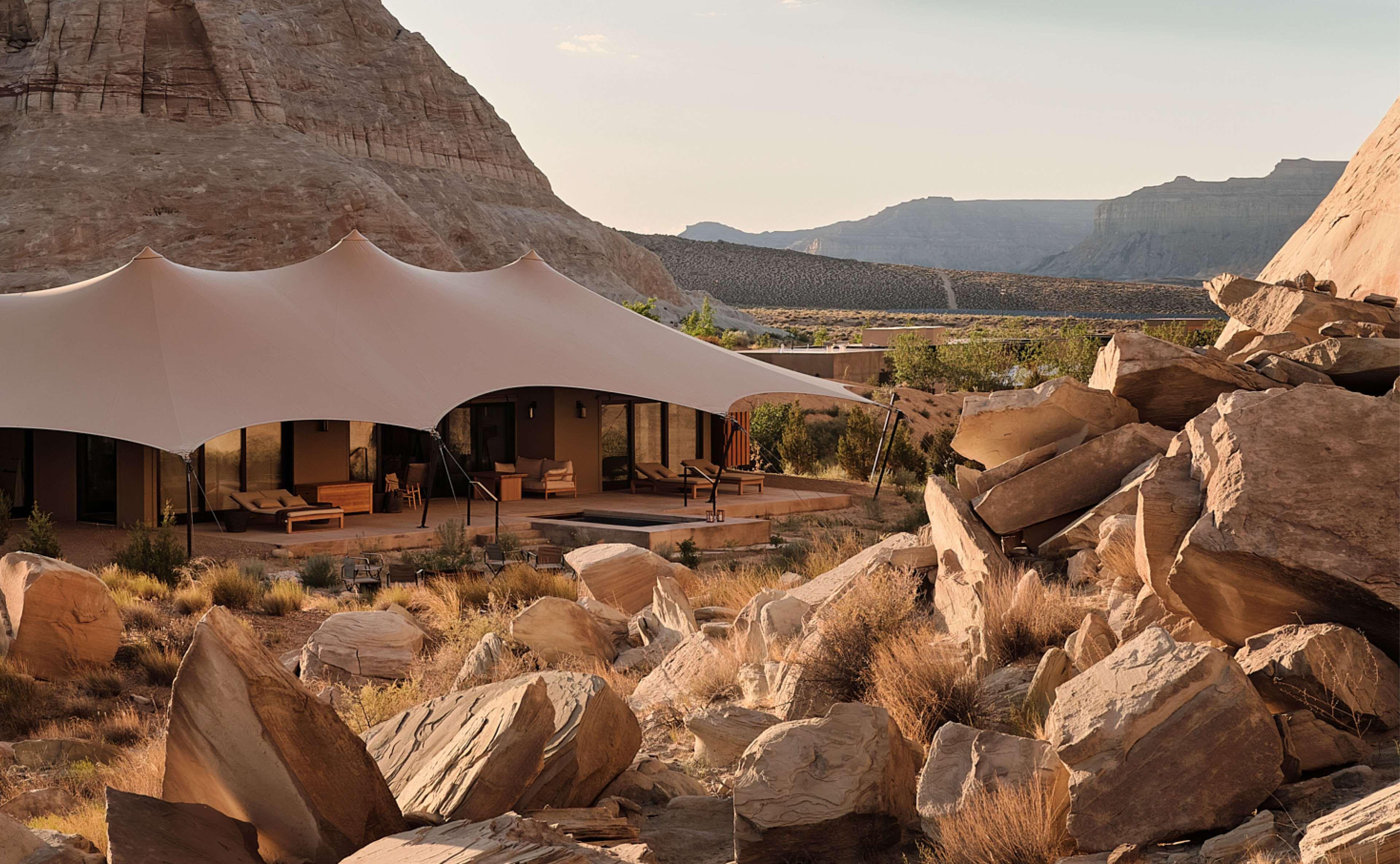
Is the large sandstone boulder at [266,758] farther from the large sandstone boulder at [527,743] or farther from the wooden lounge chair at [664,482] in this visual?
the wooden lounge chair at [664,482]

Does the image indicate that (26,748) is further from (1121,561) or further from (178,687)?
(1121,561)

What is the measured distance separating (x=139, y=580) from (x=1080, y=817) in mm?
10824

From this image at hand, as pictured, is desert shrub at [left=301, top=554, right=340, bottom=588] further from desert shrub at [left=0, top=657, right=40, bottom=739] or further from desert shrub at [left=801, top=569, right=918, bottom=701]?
desert shrub at [left=801, top=569, right=918, bottom=701]

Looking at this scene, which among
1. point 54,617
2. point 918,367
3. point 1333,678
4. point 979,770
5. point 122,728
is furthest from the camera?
point 918,367

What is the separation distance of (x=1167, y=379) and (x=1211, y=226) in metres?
200

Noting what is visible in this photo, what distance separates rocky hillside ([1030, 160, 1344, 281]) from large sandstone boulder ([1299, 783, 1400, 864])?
596ft

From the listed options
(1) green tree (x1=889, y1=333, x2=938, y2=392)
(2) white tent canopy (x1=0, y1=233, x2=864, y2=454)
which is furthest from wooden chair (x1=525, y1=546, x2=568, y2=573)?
(1) green tree (x1=889, y1=333, x2=938, y2=392)

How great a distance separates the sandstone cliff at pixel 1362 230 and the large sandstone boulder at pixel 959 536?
3.66m

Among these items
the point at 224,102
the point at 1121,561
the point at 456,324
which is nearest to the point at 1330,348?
the point at 1121,561

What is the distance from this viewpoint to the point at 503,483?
60.4 feet

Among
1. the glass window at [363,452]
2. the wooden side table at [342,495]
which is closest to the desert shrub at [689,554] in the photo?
the wooden side table at [342,495]

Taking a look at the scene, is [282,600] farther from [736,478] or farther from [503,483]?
[736,478]

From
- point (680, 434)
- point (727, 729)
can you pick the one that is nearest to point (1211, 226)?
point (680, 434)

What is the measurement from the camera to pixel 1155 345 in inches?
271
